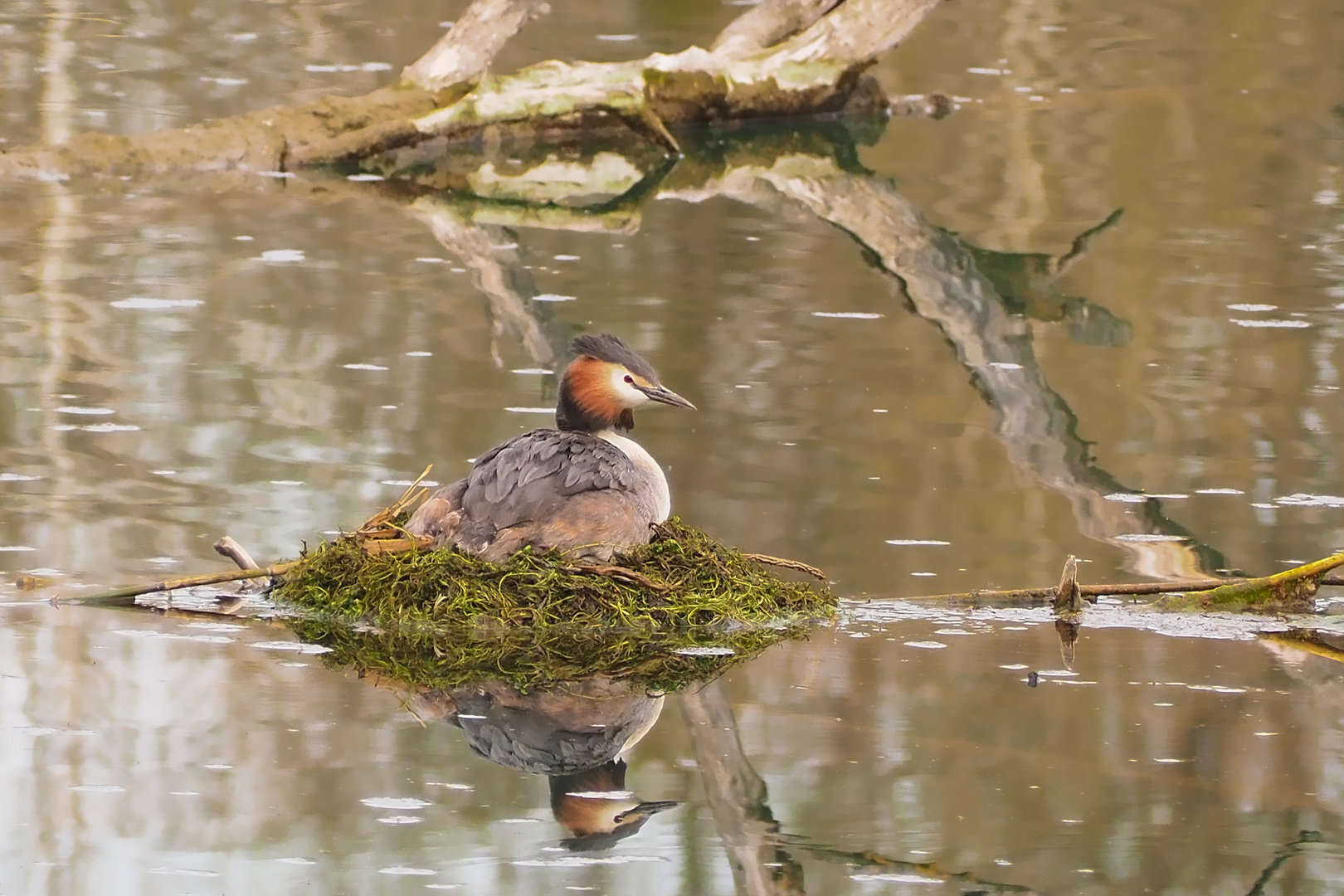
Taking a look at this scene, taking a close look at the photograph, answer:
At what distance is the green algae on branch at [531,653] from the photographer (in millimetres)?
5598

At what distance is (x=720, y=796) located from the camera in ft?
15.7

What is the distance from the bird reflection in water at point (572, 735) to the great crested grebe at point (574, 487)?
1.97ft

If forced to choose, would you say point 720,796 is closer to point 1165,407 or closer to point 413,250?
point 1165,407

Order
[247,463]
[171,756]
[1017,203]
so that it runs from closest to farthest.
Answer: [171,756] < [247,463] < [1017,203]

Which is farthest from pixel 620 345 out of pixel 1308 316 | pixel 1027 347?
pixel 1308 316

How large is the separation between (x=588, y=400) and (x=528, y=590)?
3.10 ft

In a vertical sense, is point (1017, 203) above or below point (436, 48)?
below

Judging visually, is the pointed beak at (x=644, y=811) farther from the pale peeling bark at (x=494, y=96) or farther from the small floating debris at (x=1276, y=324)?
the pale peeling bark at (x=494, y=96)

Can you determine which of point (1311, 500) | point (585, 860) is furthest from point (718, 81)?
point (585, 860)

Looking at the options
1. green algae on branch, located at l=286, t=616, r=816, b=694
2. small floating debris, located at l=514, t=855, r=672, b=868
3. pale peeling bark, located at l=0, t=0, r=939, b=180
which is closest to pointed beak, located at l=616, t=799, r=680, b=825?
small floating debris, located at l=514, t=855, r=672, b=868

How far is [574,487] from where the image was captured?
6.16 m

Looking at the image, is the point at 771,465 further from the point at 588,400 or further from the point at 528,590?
the point at 528,590

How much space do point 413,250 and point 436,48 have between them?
9.42 ft

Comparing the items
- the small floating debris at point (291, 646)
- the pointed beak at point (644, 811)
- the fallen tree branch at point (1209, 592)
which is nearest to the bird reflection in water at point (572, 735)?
the pointed beak at point (644, 811)
